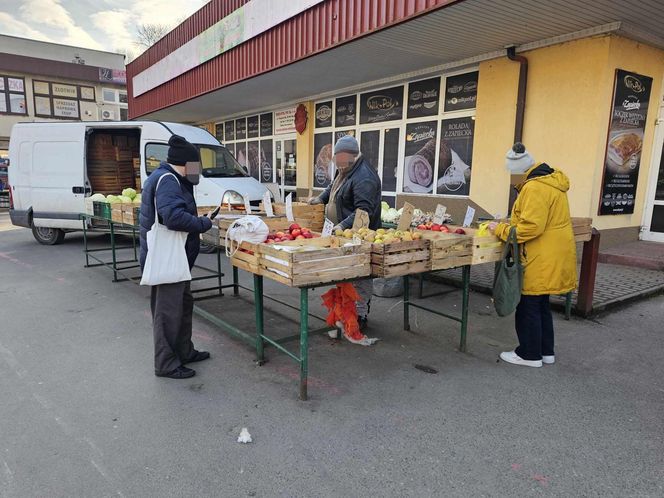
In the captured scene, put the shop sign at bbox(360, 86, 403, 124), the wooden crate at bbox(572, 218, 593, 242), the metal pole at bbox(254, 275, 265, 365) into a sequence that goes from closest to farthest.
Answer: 1. the metal pole at bbox(254, 275, 265, 365)
2. the wooden crate at bbox(572, 218, 593, 242)
3. the shop sign at bbox(360, 86, 403, 124)

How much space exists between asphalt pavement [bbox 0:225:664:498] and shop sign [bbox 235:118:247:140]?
12513 mm

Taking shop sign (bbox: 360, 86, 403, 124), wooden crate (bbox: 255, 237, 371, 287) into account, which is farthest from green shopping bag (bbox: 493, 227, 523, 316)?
shop sign (bbox: 360, 86, 403, 124)

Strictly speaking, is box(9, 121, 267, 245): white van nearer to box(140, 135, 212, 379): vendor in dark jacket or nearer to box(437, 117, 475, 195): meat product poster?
box(437, 117, 475, 195): meat product poster

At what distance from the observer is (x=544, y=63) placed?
7.43 metres

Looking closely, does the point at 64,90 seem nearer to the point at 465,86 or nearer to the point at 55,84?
the point at 55,84

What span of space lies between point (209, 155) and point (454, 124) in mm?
5170

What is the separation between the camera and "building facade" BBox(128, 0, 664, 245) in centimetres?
673

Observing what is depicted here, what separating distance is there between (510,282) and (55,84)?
2996cm

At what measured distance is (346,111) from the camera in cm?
1191

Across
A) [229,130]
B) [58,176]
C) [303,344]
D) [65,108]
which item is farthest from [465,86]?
[65,108]

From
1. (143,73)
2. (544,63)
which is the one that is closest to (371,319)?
(544,63)

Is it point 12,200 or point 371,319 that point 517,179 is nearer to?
point 371,319

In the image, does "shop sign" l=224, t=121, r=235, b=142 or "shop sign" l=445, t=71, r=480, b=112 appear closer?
"shop sign" l=445, t=71, r=480, b=112

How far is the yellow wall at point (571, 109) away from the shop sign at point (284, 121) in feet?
22.3
